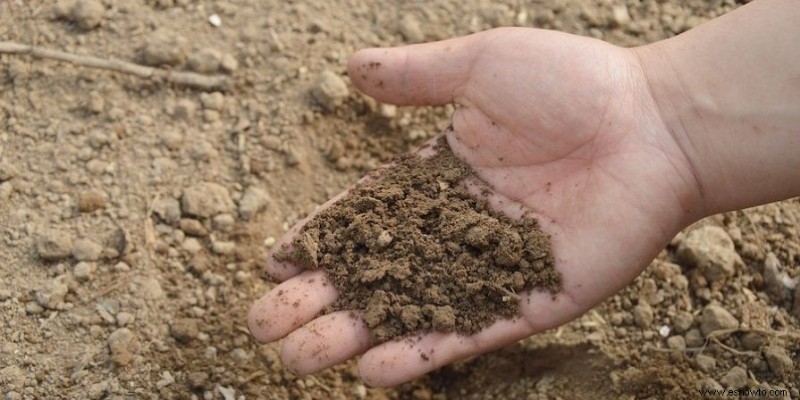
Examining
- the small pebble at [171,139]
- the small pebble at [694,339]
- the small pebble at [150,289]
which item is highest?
the small pebble at [694,339]

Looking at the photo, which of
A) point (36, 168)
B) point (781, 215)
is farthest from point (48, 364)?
point (781, 215)

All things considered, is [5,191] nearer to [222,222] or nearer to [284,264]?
[222,222]

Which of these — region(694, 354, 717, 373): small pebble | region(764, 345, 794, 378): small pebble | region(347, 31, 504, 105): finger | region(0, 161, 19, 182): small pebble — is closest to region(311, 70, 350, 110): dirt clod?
region(347, 31, 504, 105): finger

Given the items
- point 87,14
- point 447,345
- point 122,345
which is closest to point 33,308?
point 122,345

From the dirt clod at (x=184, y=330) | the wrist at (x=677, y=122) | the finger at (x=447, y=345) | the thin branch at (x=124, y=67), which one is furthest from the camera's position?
the thin branch at (x=124, y=67)

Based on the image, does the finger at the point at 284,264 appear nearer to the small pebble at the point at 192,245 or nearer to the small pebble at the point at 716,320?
the small pebble at the point at 192,245

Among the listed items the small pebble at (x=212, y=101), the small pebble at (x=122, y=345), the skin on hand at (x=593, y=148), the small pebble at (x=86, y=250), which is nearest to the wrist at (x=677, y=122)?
the skin on hand at (x=593, y=148)
